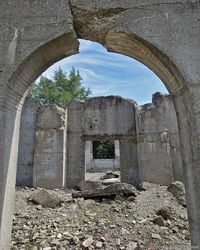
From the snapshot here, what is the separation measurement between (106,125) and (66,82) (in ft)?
50.1

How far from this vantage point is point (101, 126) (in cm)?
1010

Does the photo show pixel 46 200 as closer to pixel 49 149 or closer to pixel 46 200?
pixel 46 200

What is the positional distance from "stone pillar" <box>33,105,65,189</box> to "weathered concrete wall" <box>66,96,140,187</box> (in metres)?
0.68

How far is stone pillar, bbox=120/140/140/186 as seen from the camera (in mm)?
10008

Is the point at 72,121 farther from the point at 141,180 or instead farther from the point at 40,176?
the point at 141,180

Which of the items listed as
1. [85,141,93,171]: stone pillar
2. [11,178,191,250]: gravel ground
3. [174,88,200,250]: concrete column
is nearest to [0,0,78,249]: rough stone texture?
[174,88,200,250]: concrete column

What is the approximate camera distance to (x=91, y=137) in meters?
10.1

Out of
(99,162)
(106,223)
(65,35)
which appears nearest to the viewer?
(65,35)

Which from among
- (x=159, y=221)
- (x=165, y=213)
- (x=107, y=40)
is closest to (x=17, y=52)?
(x=107, y=40)

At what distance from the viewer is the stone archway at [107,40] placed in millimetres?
2502

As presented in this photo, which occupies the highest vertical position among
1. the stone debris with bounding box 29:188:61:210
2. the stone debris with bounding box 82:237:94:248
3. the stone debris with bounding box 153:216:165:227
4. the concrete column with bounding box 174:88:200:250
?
the concrete column with bounding box 174:88:200:250

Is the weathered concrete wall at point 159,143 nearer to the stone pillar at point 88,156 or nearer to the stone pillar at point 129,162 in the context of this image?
the stone pillar at point 129,162

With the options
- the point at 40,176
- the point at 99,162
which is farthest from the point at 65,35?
the point at 99,162

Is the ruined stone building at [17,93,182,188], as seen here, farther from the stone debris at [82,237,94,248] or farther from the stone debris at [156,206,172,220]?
the stone debris at [82,237,94,248]
